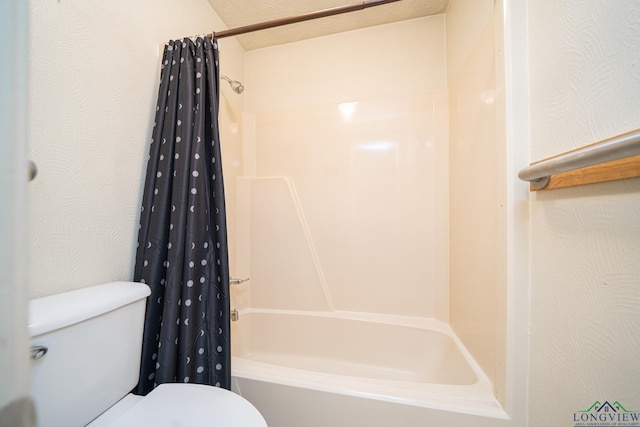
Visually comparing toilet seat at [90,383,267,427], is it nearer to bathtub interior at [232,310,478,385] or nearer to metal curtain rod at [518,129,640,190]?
bathtub interior at [232,310,478,385]

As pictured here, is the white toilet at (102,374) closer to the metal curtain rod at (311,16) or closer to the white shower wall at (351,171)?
the white shower wall at (351,171)

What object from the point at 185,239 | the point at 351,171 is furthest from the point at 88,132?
the point at 351,171

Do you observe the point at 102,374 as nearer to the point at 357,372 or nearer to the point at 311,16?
the point at 357,372

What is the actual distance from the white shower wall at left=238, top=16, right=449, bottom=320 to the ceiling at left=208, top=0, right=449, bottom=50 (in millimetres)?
58

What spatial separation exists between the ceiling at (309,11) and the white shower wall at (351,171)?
0.06 metres

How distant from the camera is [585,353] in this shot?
50 cm

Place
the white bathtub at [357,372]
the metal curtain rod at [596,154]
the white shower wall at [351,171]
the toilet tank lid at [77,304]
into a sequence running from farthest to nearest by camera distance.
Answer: the white shower wall at [351,171]
the white bathtub at [357,372]
the toilet tank lid at [77,304]
the metal curtain rod at [596,154]

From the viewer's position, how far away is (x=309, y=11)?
139 cm

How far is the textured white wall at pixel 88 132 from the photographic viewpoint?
25.1 inches

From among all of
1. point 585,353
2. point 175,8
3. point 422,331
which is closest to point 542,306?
point 585,353

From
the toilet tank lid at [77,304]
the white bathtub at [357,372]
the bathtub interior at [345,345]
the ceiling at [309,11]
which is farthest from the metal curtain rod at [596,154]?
the ceiling at [309,11]

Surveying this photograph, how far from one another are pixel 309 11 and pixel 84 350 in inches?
74.2

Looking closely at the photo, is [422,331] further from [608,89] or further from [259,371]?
[608,89]

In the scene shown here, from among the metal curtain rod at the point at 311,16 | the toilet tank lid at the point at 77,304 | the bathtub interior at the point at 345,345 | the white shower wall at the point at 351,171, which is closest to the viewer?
the toilet tank lid at the point at 77,304
